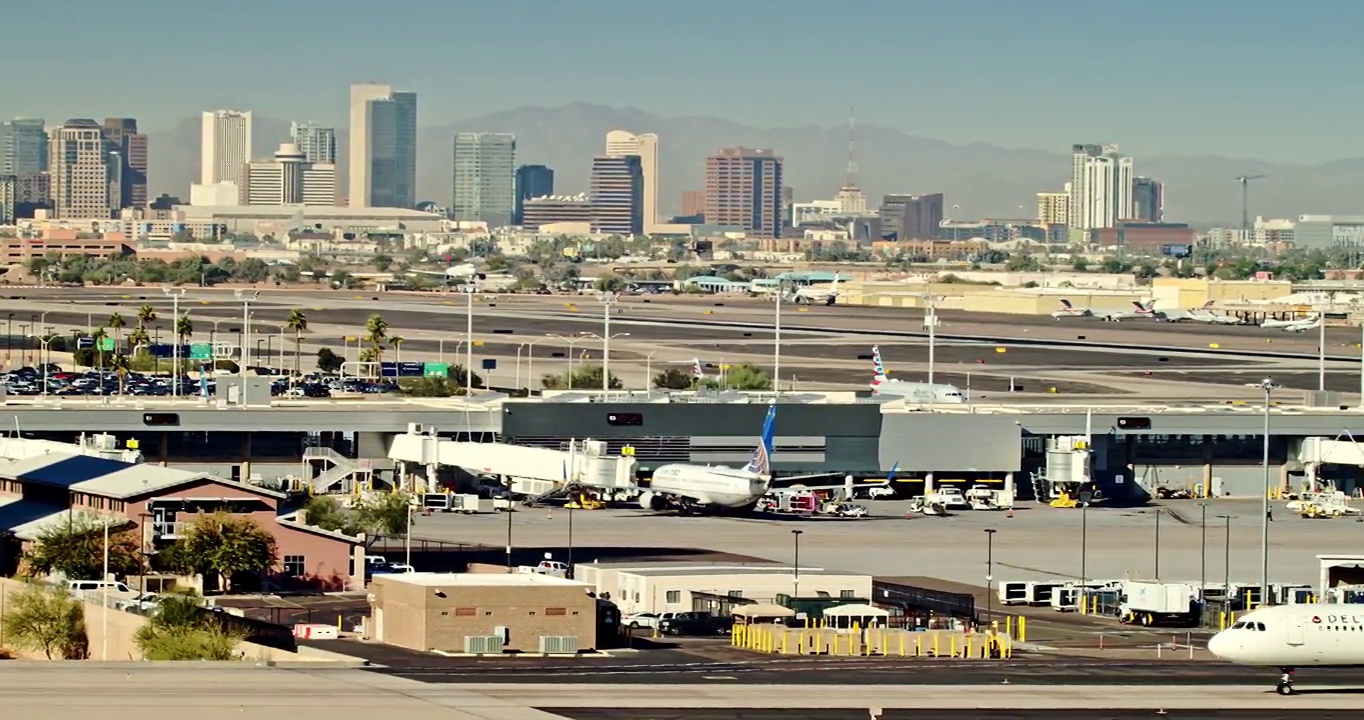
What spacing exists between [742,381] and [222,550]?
84944mm

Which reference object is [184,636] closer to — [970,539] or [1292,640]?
[1292,640]

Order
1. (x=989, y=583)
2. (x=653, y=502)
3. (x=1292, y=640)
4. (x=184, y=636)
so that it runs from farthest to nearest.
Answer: (x=653, y=502) < (x=989, y=583) < (x=184, y=636) < (x=1292, y=640)

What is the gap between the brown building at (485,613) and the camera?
74.9 metres

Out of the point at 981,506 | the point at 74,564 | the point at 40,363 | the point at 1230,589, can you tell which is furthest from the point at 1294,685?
the point at 40,363

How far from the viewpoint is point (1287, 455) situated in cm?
13450

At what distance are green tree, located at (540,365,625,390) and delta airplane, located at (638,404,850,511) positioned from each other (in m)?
40.7

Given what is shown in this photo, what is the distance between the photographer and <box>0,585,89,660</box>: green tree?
7669 cm

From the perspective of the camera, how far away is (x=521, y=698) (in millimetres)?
62125

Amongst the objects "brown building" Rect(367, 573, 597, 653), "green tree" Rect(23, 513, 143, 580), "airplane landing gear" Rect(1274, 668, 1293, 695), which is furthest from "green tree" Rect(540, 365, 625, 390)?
"airplane landing gear" Rect(1274, 668, 1293, 695)

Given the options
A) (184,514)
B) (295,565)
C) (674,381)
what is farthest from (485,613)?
(674,381)

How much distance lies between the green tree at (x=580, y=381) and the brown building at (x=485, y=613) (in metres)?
85.0

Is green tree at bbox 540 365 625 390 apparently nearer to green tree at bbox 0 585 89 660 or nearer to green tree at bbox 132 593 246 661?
green tree at bbox 0 585 89 660

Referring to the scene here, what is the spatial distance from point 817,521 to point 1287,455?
28.7 meters

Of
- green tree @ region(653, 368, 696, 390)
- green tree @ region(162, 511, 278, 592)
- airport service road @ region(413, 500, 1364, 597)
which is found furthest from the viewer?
green tree @ region(653, 368, 696, 390)
